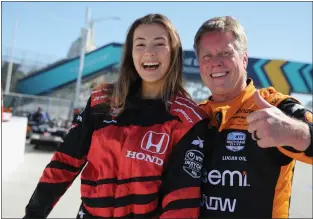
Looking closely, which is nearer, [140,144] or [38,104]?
[140,144]

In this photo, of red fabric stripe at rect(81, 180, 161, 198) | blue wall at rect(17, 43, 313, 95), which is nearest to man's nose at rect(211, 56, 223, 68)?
red fabric stripe at rect(81, 180, 161, 198)

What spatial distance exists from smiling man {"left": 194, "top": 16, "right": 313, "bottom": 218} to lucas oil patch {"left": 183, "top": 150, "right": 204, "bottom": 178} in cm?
8

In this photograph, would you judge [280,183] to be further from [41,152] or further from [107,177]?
[41,152]

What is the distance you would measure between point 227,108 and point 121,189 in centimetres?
67

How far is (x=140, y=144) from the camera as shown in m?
1.60

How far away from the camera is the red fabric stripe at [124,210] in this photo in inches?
59.3

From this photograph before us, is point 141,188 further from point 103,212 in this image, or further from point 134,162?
point 103,212

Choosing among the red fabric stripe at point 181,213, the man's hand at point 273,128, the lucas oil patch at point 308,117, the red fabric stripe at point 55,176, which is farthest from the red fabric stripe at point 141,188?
the lucas oil patch at point 308,117

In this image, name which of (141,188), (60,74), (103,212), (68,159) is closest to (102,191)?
(103,212)

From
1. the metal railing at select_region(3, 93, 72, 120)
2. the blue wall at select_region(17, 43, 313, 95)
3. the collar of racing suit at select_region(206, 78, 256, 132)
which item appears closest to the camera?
the collar of racing suit at select_region(206, 78, 256, 132)

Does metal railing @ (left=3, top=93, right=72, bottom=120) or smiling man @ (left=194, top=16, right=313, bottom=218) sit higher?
smiling man @ (left=194, top=16, right=313, bottom=218)

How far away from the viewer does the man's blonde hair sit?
182cm

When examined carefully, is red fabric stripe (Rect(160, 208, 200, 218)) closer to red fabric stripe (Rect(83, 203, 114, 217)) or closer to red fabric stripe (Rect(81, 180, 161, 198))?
red fabric stripe (Rect(81, 180, 161, 198))

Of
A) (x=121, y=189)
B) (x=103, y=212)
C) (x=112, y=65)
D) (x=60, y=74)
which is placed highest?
(x=112, y=65)
